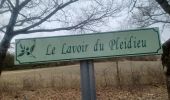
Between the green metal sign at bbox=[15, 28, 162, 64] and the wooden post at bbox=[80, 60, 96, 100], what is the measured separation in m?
0.14

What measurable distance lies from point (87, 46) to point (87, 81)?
1.52ft

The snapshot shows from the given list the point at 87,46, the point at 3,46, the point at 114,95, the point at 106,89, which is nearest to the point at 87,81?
the point at 87,46

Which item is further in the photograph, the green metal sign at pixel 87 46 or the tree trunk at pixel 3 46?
the tree trunk at pixel 3 46

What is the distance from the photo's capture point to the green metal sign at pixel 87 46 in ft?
13.0

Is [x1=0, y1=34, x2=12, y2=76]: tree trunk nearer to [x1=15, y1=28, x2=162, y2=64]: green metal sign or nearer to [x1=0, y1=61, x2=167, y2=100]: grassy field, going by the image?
[x1=0, y1=61, x2=167, y2=100]: grassy field

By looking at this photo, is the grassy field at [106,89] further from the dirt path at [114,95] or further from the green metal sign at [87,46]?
the green metal sign at [87,46]

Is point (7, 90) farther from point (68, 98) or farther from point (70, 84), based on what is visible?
point (68, 98)

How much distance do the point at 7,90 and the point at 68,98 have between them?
4645 mm

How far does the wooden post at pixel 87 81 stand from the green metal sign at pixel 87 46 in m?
0.14

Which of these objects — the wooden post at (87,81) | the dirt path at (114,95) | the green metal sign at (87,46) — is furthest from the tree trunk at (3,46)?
the wooden post at (87,81)

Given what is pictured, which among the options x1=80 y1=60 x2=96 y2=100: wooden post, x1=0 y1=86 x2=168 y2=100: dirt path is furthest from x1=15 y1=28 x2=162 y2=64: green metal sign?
x1=0 y1=86 x2=168 y2=100: dirt path

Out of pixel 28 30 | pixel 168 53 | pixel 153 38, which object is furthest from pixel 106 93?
pixel 153 38

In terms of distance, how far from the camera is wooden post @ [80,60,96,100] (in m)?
4.03

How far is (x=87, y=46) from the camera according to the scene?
400 centimetres
